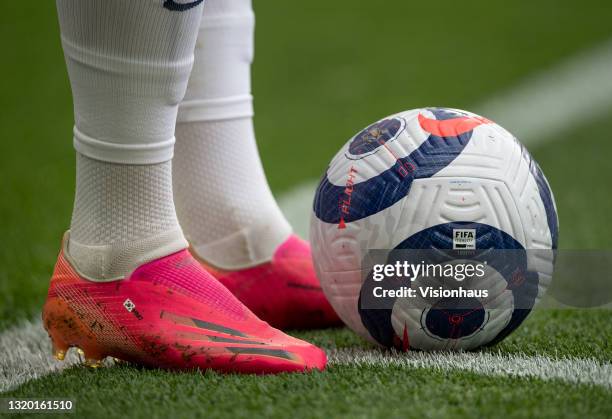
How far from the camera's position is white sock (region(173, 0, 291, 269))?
242 centimetres

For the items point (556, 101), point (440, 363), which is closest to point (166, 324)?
point (440, 363)

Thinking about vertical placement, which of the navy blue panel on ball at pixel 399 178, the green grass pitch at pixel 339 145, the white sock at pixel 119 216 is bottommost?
the green grass pitch at pixel 339 145

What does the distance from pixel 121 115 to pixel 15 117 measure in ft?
13.9

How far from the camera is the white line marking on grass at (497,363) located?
184cm

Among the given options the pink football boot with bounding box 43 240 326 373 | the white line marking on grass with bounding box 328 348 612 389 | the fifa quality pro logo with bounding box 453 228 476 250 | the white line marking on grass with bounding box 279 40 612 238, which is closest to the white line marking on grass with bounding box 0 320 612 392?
the white line marking on grass with bounding box 328 348 612 389

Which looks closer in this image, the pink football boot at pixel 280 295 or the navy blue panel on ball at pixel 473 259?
the navy blue panel on ball at pixel 473 259

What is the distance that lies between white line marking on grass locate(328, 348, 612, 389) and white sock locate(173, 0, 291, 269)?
0.53 meters

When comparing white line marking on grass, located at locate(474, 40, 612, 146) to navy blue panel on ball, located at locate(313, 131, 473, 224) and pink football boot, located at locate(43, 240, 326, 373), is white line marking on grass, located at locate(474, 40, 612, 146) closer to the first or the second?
navy blue panel on ball, located at locate(313, 131, 473, 224)

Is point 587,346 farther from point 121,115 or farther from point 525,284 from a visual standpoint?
point 121,115

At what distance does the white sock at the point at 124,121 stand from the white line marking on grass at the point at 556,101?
7.83 ft

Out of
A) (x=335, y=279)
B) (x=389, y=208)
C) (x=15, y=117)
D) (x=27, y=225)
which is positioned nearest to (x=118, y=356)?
(x=335, y=279)

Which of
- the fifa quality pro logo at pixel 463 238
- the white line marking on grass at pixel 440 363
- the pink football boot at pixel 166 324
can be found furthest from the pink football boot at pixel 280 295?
the fifa quality pro logo at pixel 463 238

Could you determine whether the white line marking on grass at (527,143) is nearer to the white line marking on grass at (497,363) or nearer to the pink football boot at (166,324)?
the white line marking on grass at (497,363)

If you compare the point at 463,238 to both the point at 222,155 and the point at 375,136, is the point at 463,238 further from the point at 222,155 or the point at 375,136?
the point at 222,155
